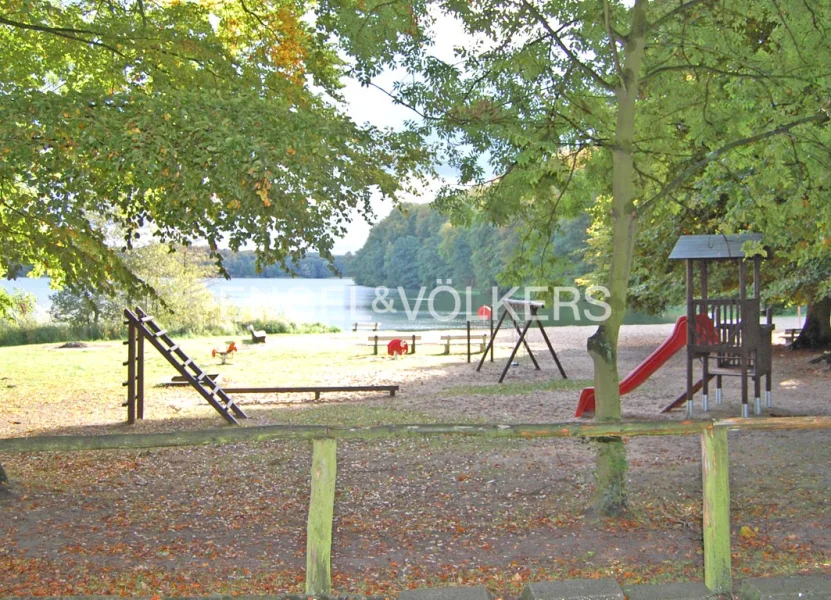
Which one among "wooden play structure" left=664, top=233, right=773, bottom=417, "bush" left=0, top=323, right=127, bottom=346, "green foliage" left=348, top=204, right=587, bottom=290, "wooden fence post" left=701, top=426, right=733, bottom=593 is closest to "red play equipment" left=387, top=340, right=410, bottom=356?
"bush" left=0, top=323, right=127, bottom=346

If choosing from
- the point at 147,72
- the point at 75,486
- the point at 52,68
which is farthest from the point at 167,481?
the point at 52,68

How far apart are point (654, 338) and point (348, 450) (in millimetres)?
20009

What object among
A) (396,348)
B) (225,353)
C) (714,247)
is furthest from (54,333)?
(714,247)

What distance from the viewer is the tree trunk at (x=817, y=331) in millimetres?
19750

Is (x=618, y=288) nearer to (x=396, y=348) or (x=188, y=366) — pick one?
(x=188, y=366)

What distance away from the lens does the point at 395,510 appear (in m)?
6.51

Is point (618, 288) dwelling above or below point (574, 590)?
above

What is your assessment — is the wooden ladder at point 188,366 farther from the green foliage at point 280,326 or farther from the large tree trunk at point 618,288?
the green foliage at point 280,326

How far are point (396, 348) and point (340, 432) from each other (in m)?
17.4

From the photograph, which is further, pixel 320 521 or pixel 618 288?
pixel 618 288

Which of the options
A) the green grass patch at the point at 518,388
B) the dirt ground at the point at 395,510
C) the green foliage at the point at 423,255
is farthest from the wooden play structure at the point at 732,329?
the green foliage at the point at 423,255

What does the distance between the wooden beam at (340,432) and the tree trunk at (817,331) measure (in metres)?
16.9

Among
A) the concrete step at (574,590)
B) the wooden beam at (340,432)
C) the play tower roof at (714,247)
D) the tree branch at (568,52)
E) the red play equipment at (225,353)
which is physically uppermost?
the tree branch at (568,52)

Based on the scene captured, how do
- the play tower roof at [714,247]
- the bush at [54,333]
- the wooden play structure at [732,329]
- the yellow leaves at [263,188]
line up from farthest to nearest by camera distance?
the bush at [54,333] < the wooden play structure at [732,329] < the play tower roof at [714,247] < the yellow leaves at [263,188]
